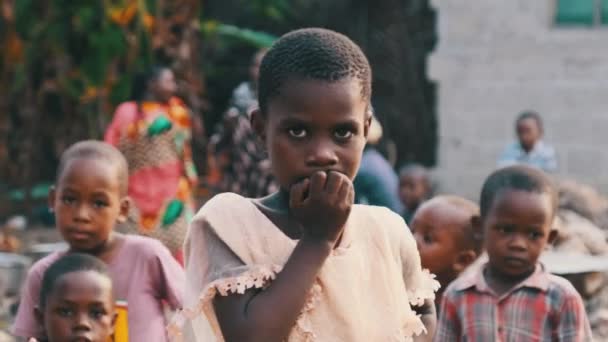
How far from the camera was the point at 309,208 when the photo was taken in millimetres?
2846

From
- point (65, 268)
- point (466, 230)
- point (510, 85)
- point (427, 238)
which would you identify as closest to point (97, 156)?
point (65, 268)

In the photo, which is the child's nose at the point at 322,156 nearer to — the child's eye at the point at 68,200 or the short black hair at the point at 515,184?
the short black hair at the point at 515,184

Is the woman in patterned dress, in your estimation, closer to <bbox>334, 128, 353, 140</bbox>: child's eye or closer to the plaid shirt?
the plaid shirt

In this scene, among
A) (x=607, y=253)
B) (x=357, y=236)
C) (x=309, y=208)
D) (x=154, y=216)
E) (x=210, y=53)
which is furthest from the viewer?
(x=210, y=53)

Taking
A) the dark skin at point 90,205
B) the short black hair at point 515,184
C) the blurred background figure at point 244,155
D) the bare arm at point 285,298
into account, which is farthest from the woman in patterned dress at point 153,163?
the bare arm at point 285,298

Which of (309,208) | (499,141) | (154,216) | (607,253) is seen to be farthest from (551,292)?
(499,141)

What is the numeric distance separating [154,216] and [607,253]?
10.2 ft

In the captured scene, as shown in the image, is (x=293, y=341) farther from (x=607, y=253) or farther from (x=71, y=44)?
(x=71, y=44)

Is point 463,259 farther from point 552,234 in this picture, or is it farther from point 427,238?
point 552,234

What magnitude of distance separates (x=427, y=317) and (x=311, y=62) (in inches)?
28.2

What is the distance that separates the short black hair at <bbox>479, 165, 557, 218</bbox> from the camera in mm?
4605

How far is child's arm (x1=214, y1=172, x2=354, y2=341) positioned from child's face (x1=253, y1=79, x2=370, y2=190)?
5 centimetres

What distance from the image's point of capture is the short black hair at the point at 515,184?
15.1 ft

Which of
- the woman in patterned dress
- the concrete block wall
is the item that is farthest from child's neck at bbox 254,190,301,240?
the concrete block wall
